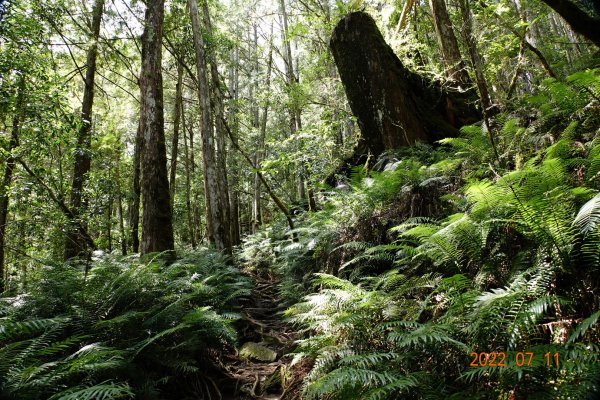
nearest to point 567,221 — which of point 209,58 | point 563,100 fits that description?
point 563,100

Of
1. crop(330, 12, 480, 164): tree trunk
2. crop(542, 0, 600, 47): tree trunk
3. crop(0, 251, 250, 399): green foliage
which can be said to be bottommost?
crop(0, 251, 250, 399): green foliage

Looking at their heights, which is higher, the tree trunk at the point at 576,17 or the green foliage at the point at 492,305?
the tree trunk at the point at 576,17

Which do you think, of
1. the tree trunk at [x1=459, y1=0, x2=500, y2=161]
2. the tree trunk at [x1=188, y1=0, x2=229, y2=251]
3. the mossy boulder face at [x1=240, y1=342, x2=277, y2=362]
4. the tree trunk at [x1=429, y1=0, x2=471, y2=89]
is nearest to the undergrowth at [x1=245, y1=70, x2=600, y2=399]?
the tree trunk at [x1=459, y1=0, x2=500, y2=161]

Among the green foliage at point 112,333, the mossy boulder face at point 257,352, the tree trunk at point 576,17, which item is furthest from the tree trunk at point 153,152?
the tree trunk at point 576,17

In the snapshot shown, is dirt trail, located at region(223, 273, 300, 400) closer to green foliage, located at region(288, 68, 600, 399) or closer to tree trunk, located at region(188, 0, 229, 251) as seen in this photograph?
green foliage, located at region(288, 68, 600, 399)

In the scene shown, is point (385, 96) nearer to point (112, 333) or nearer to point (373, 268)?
point (373, 268)

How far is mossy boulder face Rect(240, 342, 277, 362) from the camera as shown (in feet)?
15.8

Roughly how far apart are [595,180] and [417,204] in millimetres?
2056

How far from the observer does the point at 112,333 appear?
3646 mm

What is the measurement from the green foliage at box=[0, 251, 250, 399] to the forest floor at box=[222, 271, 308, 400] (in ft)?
1.32

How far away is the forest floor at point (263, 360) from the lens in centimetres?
389

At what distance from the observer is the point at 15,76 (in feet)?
20.0

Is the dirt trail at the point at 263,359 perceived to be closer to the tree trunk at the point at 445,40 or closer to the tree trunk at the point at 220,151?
the tree trunk at the point at 220,151

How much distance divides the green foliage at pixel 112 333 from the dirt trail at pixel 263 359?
408 millimetres
